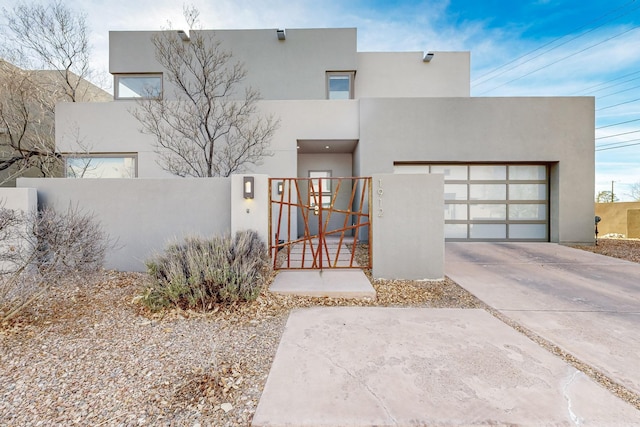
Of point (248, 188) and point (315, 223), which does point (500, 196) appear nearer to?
point (315, 223)

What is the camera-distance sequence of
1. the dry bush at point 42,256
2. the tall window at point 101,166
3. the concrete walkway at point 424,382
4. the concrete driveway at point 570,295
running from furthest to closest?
the tall window at point 101,166
the dry bush at point 42,256
the concrete driveway at point 570,295
the concrete walkway at point 424,382

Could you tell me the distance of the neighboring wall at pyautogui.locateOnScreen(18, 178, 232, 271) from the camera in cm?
555

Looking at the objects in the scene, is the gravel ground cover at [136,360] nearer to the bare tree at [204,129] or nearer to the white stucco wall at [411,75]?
the bare tree at [204,129]

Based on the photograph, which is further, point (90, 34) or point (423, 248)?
point (90, 34)

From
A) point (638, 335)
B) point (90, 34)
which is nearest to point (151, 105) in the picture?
point (90, 34)

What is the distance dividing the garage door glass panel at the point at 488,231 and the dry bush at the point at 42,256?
378 inches

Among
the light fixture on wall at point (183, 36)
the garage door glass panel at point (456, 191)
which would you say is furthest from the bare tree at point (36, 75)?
the garage door glass panel at point (456, 191)

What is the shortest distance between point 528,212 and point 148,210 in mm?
10667

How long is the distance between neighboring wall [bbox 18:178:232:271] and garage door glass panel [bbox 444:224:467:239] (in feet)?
22.5

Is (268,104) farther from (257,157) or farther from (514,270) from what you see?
(514,270)

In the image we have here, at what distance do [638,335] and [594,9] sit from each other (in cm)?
1602

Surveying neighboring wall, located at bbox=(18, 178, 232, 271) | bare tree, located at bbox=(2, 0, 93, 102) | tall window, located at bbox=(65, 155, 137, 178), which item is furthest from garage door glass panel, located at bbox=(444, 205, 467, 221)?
bare tree, located at bbox=(2, 0, 93, 102)

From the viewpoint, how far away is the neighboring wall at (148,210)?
5555mm

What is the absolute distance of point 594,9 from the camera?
12.0 metres
